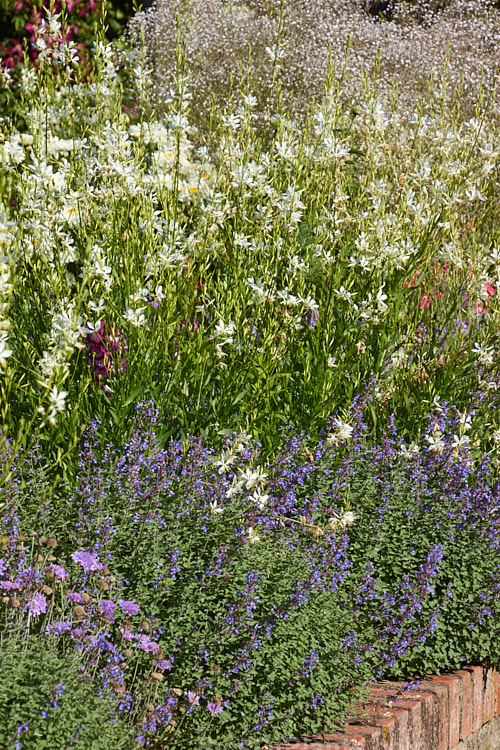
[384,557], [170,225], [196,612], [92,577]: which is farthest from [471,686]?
[170,225]

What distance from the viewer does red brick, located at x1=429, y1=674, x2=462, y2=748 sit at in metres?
3.21

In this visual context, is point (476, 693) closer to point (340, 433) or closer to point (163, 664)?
point (340, 433)

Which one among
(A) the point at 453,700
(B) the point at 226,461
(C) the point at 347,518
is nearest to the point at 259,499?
(B) the point at 226,461

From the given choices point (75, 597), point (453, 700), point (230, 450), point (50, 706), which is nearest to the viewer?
point (50, 706)

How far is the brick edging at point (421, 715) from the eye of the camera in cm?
281

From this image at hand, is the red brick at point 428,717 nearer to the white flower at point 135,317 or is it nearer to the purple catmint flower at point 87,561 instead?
the purple catmint flower at point 87,561

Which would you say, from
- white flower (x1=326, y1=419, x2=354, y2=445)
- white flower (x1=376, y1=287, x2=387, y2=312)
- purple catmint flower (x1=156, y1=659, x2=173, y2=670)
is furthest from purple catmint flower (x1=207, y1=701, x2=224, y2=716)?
white flower (x1=376, y1=287, x2=387, y2=312)

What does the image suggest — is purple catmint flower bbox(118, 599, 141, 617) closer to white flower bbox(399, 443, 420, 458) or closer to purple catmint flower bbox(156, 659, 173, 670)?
purple catmint flower bbox(156, 659, 173, 670)

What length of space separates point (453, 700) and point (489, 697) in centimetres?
36

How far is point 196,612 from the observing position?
274 cm

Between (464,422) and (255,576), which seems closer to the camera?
(255,576)

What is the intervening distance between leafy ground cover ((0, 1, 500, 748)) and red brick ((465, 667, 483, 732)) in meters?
0.07

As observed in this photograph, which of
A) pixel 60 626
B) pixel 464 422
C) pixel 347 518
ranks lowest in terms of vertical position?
pixel 60 626

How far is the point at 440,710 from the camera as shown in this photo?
3.17 m
